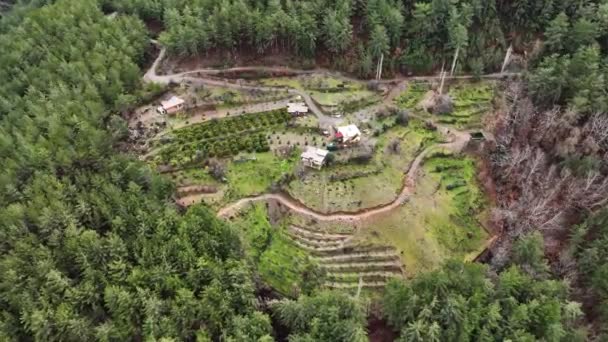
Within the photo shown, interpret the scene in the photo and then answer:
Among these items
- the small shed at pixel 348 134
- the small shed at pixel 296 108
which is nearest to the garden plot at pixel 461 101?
the small shed at pixel 348 134

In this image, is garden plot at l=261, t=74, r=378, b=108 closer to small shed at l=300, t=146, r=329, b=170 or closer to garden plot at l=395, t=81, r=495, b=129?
garden plot at l=395, t=81, r=495, b=129

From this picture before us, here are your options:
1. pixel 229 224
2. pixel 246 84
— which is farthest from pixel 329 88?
pixel 229 224

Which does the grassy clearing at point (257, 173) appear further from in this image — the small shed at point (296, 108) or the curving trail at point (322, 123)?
the small shed at point (296, 108)

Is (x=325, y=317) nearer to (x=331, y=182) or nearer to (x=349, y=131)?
(x=331, y=182)

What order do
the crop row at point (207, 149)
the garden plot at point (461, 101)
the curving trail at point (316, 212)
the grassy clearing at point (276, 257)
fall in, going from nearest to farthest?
1. the grassy clearing at point (276, 257)
2. the curving trail at point (316, 212)
3. the crop row at point (207, 149)
4. the garden plot at point (461, 101)

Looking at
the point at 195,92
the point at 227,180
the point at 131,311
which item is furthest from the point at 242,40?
the point at 131,311
